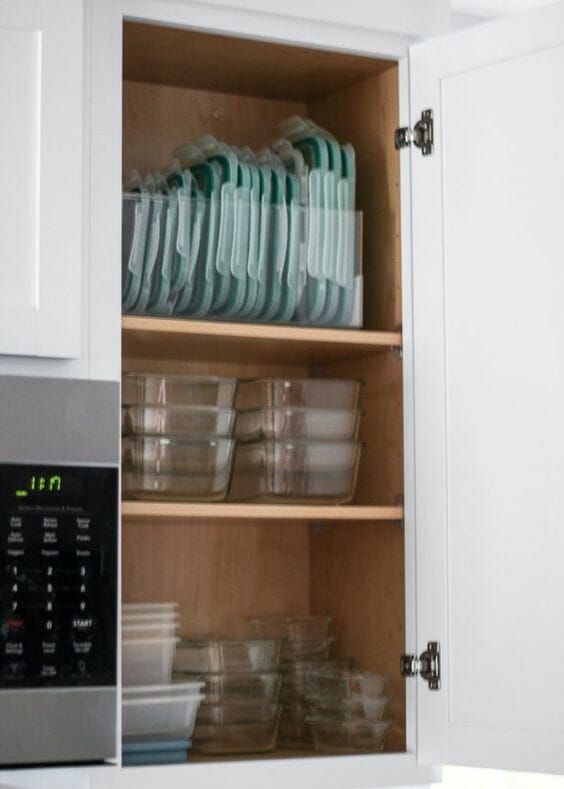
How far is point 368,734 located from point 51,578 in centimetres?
57

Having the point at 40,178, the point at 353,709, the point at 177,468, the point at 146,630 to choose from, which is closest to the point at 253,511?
the point at 177,468

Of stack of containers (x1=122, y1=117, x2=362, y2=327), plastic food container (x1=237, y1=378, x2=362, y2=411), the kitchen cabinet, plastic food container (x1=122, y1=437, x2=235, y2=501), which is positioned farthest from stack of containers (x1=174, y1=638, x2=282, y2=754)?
stack of containers (x1=122, y1=117, x2=362, y2=327)

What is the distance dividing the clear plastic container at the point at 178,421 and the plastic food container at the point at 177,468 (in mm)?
10

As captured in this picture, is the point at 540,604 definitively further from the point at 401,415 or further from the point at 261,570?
the point at 261,570

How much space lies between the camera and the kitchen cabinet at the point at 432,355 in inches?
72.6

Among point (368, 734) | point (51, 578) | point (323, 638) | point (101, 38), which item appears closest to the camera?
point (51, 578)

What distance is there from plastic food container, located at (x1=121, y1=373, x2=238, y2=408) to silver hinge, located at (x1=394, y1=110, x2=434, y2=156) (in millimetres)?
435

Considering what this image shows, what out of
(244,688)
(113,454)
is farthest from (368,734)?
(113,454)

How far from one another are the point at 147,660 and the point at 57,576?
29 cm

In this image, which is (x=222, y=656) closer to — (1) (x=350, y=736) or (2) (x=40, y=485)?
(1) (x=350, y=736)

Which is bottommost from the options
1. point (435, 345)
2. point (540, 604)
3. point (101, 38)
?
point (540, 604)

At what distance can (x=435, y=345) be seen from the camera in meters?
1.98

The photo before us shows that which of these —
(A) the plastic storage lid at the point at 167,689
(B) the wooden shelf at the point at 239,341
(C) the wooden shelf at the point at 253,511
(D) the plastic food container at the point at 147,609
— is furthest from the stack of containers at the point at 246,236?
(A) the plastic storage lid at the point at 167,689

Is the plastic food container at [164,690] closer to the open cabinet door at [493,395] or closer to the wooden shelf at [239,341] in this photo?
the open cabinet door at [493,395]
